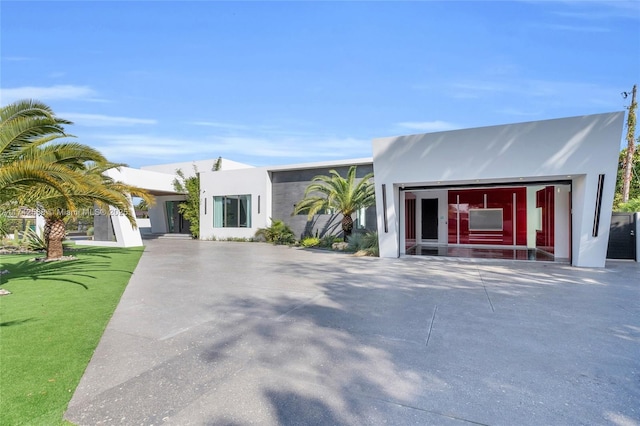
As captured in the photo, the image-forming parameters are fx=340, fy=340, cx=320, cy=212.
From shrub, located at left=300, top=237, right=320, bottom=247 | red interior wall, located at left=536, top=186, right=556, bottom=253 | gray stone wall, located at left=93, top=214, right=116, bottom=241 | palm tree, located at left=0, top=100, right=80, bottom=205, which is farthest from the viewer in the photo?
Answer: gray stone wall, located at left=93, top=214, right=116, bottom=241

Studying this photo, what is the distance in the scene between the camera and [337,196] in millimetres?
16125

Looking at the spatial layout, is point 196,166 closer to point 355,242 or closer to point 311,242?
point 311,242

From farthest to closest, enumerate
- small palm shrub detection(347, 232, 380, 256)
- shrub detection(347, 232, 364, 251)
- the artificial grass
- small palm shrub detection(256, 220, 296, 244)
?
small palm shrub detection(256, 220, 296, 244) < shrub detection(347, 232, 364, 251) < small palm shrub detection(347, 232, 380, 256) < the artificial grass

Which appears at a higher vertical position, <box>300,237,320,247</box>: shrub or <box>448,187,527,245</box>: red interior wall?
<box>448,187,527,245</box>: red interior wall

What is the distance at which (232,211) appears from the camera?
72.2 ft

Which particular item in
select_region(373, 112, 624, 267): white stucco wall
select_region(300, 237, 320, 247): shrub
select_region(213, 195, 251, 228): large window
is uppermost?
select_region(373, 112, 624, 267): white stucco wall

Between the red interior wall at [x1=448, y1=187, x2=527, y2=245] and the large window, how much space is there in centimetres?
1206

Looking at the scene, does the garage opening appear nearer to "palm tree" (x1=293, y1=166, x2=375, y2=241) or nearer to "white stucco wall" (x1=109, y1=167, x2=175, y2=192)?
"palm tree" (x1=293, y1=166, x2=375, y2=241)

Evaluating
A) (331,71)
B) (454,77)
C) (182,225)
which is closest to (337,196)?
(331,71)

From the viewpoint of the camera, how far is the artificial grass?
9.32 ft

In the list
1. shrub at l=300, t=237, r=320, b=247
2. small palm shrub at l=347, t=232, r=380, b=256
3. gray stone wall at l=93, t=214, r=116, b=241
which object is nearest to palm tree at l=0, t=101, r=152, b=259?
small palm shrub at l=347, t=232, r=380, b=256

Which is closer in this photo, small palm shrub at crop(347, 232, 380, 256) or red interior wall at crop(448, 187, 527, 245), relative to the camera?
small palm shrub at crop(347, 232, 380, 256)

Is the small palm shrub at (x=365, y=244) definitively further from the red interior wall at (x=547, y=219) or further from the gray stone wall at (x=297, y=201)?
the red interior wall at (x=547, y=219)

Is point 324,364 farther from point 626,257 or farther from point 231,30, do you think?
point 626,257
